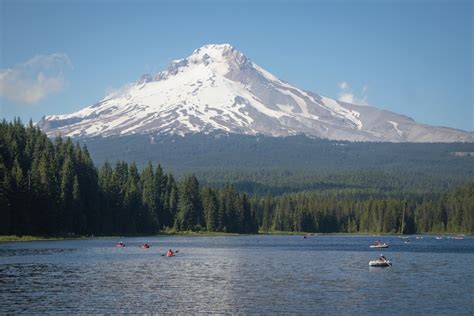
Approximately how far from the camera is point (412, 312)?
185ft

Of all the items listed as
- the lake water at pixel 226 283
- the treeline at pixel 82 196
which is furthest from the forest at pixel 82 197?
the lake water at pixel 226 283

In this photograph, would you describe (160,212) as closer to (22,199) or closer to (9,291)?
(22,199)

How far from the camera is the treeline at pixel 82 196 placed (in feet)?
425

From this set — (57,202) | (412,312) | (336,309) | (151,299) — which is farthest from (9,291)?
(57,202)

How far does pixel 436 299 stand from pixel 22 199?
80.2 m

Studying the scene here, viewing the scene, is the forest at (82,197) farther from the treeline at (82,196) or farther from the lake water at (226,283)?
the lake water at (226,283)

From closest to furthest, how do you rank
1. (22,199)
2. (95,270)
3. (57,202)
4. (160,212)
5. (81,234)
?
(95,270)
(22,199)
(57,202)
(81,234)
(160,212)

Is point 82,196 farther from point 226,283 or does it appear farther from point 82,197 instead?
point 226,283

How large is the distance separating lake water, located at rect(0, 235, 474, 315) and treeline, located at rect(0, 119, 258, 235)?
60.1 ft

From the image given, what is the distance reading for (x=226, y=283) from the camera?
72625 mm

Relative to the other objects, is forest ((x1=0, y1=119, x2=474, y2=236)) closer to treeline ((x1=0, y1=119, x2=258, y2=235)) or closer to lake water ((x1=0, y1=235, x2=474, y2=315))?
treeline ((x1=0, y1=119, x2=258, y2=235))

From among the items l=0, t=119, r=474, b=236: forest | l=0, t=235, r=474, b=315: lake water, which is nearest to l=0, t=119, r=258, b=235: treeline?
l=0, t=119, r=474, b=236: forest

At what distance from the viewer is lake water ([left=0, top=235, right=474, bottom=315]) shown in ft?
190

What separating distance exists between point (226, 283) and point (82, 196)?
270 ft
